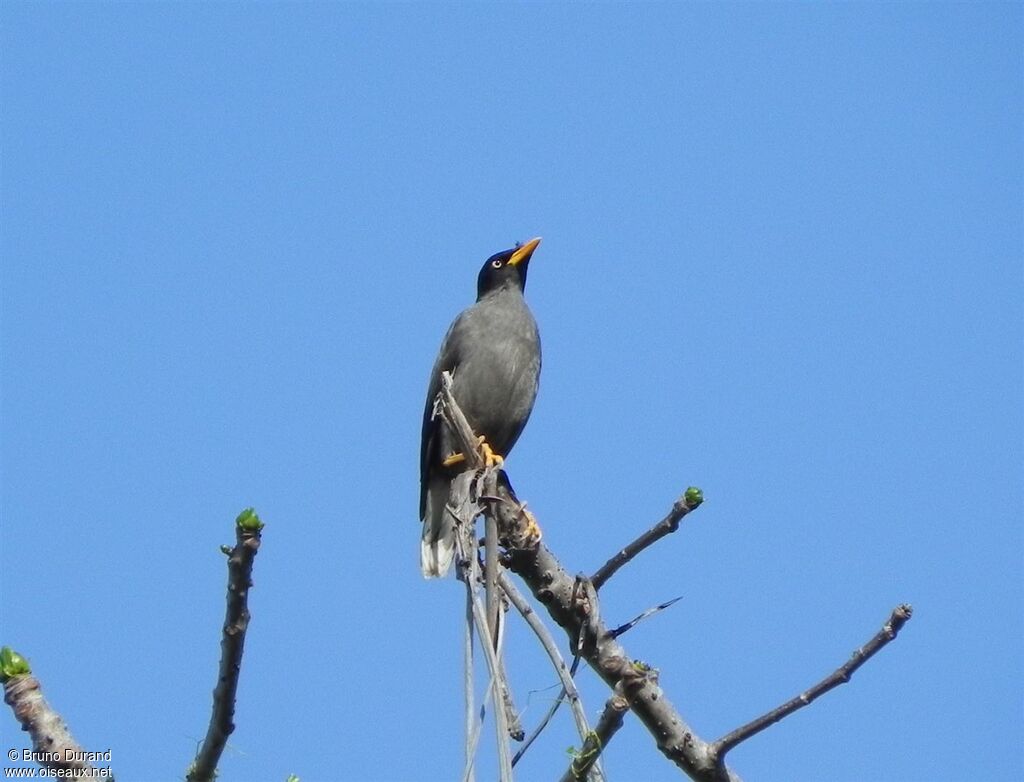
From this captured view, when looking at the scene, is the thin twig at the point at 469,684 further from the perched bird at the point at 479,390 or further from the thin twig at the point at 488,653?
the perched bird at the point at 479,390

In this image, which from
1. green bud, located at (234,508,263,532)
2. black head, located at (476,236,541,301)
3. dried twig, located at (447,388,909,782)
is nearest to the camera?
green bud, located at (234,508,263,532)

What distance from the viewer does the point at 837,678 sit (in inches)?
163

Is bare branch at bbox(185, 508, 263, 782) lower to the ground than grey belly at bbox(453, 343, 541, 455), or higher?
lower

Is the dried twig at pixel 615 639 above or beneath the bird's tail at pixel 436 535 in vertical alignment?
beneath

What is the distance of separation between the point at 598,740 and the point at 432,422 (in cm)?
579

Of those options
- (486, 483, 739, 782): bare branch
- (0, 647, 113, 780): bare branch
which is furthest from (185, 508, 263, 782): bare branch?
(486, 483, 739, 782): bare branch

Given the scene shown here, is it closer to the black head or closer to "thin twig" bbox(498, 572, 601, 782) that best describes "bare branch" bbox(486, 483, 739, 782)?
"thin twig" bbox(498, 572, 601, 782)

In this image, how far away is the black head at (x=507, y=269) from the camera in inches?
403

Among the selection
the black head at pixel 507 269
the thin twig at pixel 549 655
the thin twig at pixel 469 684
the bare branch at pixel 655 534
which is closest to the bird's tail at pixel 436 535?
the black head at pixel 507 269

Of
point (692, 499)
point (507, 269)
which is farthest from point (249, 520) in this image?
Result: point (507, 269)

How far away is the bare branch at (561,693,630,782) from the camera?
3449mm

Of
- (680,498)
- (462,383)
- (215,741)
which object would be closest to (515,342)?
(462,383)

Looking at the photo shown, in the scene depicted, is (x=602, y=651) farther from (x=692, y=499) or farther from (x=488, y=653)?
(x=488, y=653)

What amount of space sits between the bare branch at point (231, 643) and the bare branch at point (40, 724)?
0.25 metres
